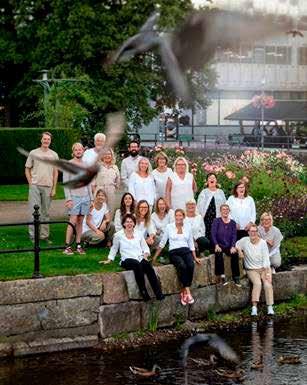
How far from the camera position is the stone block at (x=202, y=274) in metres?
16.0

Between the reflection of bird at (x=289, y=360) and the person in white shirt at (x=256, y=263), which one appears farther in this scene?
the person in white shirt at (x=256, y=263)

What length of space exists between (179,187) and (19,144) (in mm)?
13700

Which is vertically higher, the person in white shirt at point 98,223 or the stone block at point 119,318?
the person in white shirt at point 98,223

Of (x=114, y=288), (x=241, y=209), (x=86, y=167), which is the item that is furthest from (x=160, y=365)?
(x=86, y=167)

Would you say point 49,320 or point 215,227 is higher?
point 215,227

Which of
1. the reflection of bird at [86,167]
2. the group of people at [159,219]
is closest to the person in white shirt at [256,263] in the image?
the group of people at [159,219]

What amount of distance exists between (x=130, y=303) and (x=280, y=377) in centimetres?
289

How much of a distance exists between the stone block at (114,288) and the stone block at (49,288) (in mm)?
89

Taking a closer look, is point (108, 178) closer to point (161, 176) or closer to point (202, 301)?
point (161, 176)

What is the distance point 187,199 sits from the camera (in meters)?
16.4

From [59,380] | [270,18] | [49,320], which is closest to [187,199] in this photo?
[49,320]

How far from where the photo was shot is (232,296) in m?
16.7

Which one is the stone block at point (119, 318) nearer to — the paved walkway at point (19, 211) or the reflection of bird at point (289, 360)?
the reflection of bird at point (289, 360)

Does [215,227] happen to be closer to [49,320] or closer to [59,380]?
[49,320]
